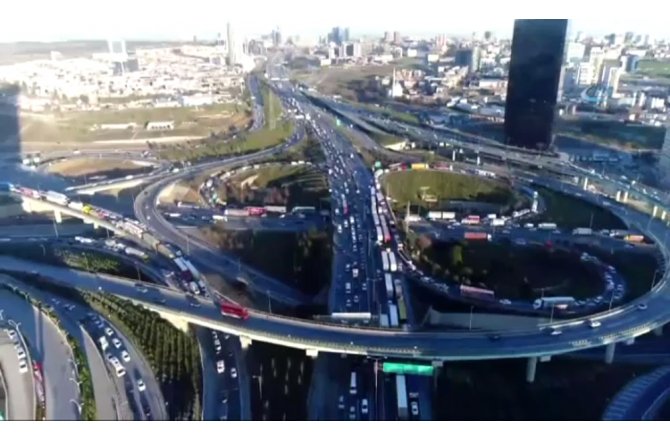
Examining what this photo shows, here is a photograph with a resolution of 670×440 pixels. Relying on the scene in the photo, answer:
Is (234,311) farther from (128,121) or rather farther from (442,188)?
(128,121)

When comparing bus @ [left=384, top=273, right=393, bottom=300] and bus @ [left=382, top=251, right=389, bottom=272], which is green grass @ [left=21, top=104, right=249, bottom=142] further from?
bus @ [left=384, top=273, right=393, bottom=300]

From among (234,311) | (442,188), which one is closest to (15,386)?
(234,311)

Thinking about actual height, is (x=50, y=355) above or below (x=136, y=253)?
below

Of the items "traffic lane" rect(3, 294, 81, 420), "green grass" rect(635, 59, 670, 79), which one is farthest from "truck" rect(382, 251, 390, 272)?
"green grass" rect(635, 59, 670, 79)

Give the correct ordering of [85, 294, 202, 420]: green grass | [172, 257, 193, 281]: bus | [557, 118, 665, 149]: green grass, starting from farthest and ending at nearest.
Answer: [557, 118, 665, 149]: green grass → [172, 257, 193, 281]: bus → [85, 294, 202, 420]: green grass

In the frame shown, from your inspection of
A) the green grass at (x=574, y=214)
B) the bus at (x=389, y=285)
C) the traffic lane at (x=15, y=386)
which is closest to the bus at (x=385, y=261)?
the bus at (x=389, y=285)

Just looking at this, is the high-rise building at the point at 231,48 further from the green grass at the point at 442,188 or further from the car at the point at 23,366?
the car at the point at 23,366
